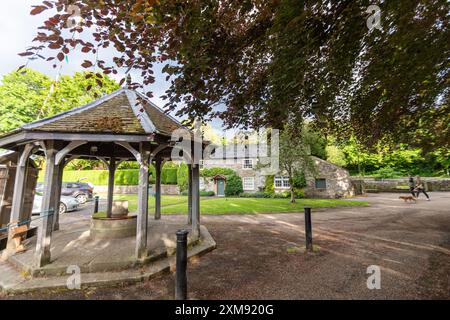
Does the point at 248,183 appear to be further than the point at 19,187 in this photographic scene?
Yes

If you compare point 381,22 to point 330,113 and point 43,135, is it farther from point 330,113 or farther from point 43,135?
point 43,135

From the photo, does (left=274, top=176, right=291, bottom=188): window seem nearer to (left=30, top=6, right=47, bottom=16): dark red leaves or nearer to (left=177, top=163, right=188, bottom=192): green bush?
(left=177, top=163, right=188, bottom=192): green bush

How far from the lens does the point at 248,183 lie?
28.8 meters

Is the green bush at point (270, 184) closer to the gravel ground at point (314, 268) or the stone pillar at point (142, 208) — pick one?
the gravel ground at point (314, 268)

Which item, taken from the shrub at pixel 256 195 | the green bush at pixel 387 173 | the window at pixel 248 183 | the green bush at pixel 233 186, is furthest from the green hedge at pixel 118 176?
the green bush at pixel 387 173

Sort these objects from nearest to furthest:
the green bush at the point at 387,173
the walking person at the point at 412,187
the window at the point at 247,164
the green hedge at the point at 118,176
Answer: the walking person at the point at 412,187, the window at the point at 247,164, the green hedge at the point at 118,176, the green bush at the point at 387,173

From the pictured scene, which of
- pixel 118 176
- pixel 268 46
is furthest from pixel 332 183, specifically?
pixel 118 176

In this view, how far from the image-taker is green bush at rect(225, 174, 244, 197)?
93.0 ft

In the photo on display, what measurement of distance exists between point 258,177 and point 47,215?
24491 millimetres

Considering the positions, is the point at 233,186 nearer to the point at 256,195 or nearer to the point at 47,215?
the point at 256,195

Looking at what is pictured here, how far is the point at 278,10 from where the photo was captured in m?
3.68

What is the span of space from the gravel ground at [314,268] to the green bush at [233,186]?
64.4 feet

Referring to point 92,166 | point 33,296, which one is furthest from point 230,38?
point 92,166

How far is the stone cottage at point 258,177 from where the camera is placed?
80.0 feet
